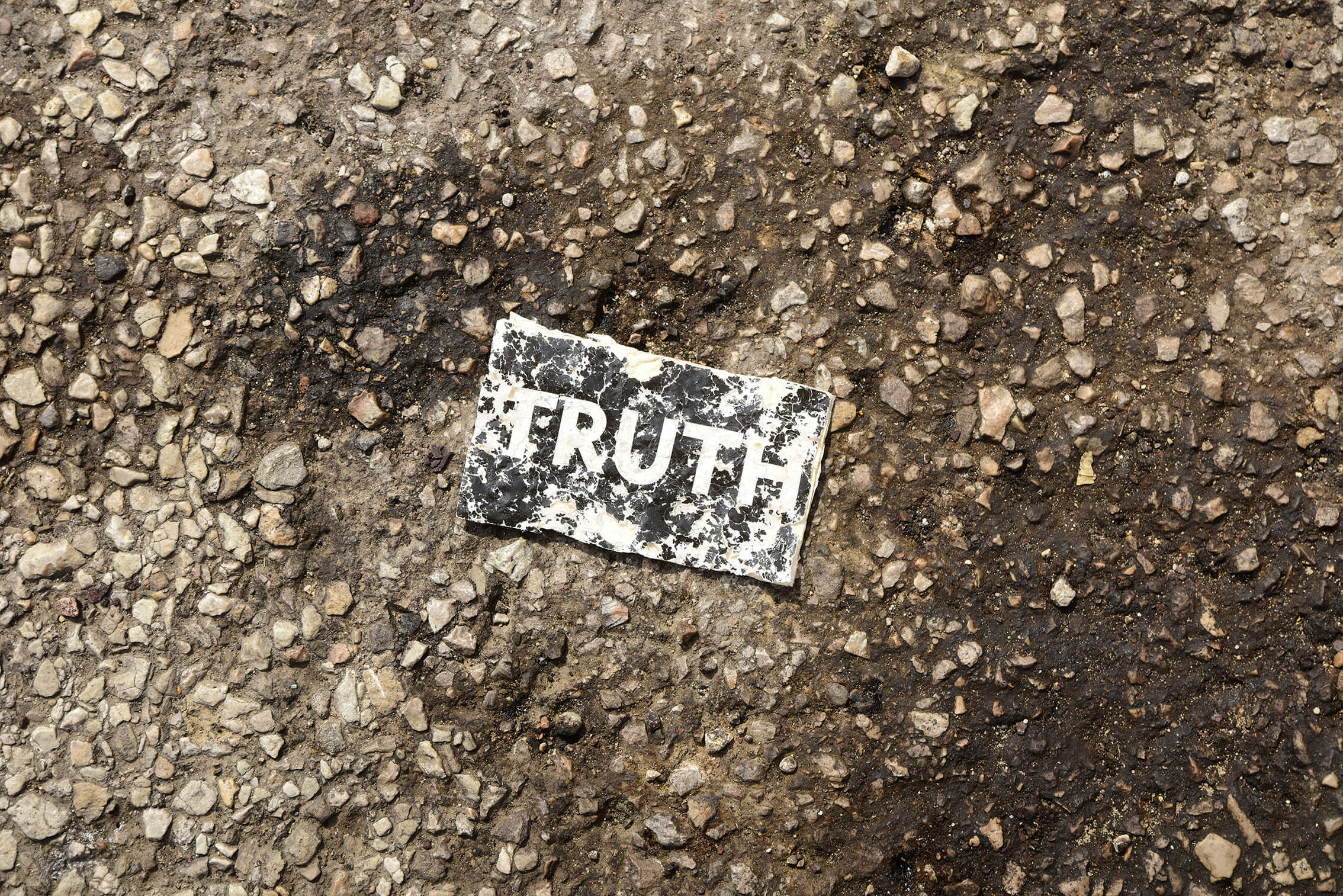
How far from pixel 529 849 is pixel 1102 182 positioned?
7.62 feet

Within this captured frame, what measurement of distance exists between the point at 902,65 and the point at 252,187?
1.78 metres

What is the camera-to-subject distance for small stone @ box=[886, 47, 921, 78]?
2.21m

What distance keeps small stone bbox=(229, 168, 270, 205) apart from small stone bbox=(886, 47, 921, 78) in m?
1.71

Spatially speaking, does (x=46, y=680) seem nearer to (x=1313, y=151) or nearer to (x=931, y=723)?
(x=931, y=723)

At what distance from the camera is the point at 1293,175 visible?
219 centimetres

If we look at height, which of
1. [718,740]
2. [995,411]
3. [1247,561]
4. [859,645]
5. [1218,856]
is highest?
[995,411]

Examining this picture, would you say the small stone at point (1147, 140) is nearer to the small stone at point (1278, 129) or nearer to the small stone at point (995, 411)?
the small stone at point (1278, 129)

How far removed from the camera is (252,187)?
2.25 metres

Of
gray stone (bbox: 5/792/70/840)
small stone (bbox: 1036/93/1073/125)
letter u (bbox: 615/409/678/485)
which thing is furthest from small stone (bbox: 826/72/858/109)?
gray stone (bbox: 5/792/70/840)

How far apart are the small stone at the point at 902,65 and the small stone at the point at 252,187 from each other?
5.60 feet

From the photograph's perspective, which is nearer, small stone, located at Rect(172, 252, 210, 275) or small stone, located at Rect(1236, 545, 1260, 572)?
small stone, located at Rect(1236, 545, 1260, 572)

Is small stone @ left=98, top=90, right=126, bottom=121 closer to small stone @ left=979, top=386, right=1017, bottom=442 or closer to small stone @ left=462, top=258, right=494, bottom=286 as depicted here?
small stone @ left=462, top=258, right=494, bottom=286

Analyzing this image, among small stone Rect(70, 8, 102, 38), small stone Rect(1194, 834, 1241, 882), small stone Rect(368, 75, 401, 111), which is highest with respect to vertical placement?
small stone Rect(70, 8, 102, 38)

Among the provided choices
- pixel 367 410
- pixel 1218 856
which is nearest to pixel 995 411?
pixel 1218 856
